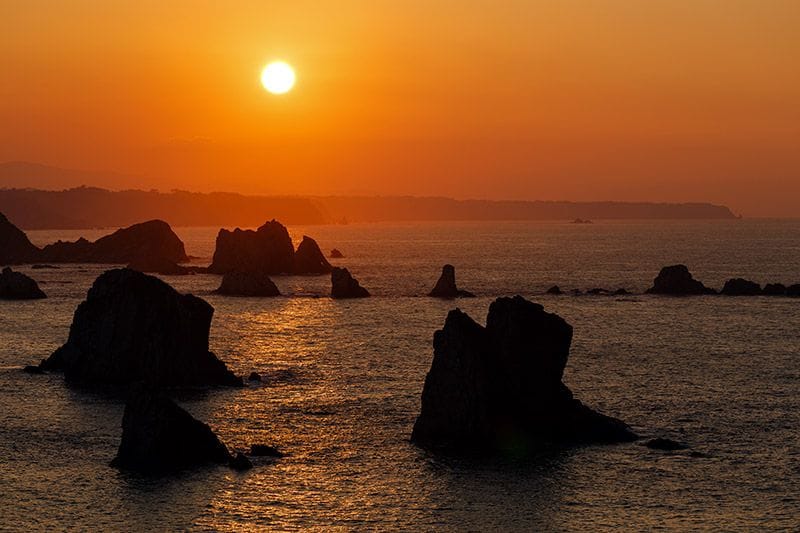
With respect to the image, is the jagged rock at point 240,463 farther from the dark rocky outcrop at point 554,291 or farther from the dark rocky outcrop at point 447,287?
the dark rocky outcrop at point 554,291

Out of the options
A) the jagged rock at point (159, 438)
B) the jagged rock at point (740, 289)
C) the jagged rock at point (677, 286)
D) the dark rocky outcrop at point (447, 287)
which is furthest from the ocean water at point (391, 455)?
the jagged rock at point (740, 289)

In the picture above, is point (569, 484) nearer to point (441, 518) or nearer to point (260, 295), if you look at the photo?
point (441, 518)

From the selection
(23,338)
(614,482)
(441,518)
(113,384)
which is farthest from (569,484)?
(23,338)

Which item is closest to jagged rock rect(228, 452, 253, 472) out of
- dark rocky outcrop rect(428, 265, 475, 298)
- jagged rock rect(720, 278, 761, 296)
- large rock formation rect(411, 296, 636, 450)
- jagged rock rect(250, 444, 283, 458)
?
jagged rock rect(250, 444, 283, 458)

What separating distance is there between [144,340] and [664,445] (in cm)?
4247

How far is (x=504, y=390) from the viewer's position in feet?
216

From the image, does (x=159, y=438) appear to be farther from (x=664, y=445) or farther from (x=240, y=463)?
(x=664, y=445)

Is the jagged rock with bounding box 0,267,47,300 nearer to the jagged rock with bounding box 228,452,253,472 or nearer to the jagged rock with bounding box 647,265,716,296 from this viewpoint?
the jagged rock with bounding box 647,265,716,296

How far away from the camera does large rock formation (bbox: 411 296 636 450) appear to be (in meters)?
63.6

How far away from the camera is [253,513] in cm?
5122

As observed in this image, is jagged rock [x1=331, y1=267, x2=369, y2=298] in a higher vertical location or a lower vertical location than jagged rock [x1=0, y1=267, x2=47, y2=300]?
higher

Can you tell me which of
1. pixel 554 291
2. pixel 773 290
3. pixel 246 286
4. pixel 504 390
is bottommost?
pixel 504 390

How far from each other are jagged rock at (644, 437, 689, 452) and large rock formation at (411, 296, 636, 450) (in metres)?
2.17

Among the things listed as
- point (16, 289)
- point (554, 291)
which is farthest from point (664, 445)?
point (16, 289)
